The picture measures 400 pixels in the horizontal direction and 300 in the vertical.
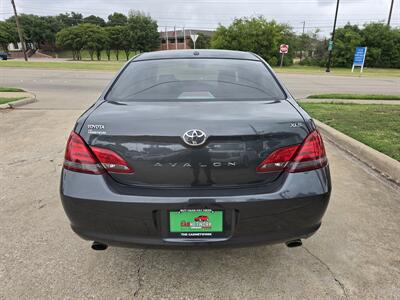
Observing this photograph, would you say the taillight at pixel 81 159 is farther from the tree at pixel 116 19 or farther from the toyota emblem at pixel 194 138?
the tree at pixel 116 19

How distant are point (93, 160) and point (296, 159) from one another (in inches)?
47.1

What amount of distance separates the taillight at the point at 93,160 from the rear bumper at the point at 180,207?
45mm

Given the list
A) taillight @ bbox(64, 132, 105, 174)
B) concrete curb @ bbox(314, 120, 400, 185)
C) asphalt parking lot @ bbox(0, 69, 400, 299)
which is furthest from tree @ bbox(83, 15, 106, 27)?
taillight @ bbox(64, 132, 105, 174)

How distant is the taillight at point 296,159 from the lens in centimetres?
189

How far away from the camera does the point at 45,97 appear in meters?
10.5

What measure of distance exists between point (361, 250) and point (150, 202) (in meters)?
1.83

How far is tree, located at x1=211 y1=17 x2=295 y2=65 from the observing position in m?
41.7

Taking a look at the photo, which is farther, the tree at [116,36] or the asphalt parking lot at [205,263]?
the tree at [116,36]

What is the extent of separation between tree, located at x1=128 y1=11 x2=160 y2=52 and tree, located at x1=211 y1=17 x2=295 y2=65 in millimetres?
27626

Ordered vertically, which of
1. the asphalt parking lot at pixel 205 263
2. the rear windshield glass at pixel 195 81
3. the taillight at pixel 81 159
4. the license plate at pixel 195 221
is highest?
the rear windshield glass at pixel 195 81

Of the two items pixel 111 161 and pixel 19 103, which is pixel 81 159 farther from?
pixel 19 103

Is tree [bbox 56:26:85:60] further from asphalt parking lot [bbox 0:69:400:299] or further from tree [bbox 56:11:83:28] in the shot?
asphalt parking lot [bbox 0:69:400:299]

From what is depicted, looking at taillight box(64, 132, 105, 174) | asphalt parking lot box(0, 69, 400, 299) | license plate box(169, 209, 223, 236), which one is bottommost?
asphalt parking lot box(0, 69, 400, 299)

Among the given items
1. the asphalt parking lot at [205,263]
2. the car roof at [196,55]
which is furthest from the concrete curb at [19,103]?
the car roof at [196,55]
